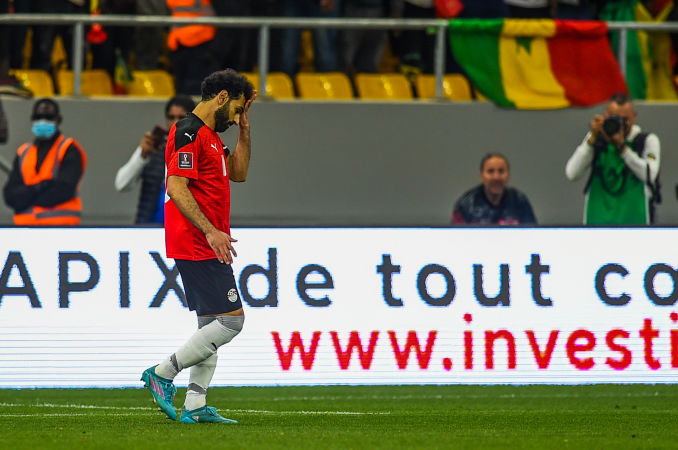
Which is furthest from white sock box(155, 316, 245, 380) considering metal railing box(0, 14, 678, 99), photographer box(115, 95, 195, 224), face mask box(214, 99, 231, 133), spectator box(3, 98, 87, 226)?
metal railing box(0, 14, 678, 99)

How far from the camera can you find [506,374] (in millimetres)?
10883

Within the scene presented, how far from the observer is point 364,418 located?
358 inches

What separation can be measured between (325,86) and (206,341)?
7.61 meters

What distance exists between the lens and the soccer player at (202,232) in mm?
8242

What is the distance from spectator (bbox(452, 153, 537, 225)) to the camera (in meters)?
12.6

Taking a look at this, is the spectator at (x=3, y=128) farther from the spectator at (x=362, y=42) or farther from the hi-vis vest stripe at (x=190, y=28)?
the spectator at (x=362, y=42)

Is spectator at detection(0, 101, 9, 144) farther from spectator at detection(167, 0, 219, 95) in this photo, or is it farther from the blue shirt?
the blue shirt

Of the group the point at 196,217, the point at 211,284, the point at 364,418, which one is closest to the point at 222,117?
the point at 196,217

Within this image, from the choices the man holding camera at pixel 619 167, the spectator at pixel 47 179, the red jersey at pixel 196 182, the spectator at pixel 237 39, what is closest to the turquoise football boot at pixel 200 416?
the red jersey at pixel 196 182

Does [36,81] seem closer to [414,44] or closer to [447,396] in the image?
[414,44]

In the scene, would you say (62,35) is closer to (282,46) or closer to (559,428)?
(282,46)

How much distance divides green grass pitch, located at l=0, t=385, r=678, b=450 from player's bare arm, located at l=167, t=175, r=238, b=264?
975mm

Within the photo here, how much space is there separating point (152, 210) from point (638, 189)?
4201mm

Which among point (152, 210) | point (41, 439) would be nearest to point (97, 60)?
point (152, 210)
